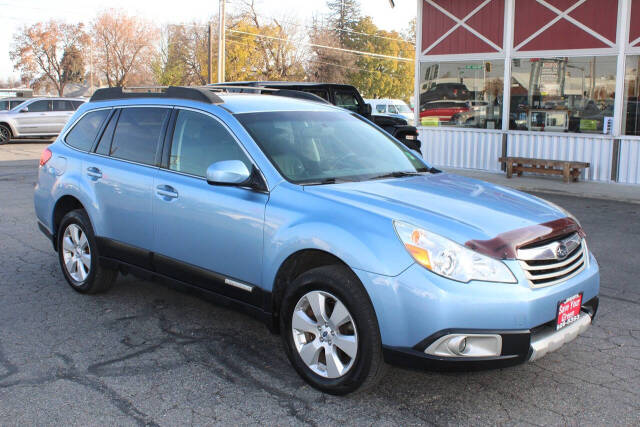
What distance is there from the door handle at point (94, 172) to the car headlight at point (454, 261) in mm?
3013

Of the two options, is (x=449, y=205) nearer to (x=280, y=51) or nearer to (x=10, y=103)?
(x=10, y=103)

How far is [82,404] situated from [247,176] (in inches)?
64.3

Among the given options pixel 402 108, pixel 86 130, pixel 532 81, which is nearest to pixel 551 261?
pixel 86 130

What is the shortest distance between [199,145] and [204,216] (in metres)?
0.60

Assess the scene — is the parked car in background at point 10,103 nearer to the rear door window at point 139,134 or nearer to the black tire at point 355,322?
the rear door window at point 139,134

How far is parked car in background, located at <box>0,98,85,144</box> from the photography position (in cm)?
2462

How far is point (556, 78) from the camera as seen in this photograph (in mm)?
13586

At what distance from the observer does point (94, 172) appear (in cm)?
544

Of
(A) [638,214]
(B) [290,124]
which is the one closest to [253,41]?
(A) [638,214]

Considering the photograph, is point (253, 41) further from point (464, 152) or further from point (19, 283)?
point (19, 283)

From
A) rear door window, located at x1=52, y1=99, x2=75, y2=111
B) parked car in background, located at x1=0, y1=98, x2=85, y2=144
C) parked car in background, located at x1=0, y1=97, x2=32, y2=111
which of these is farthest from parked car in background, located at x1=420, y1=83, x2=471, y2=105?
parked car in background, located at x1=0, y1=97, x2=32, y2=111

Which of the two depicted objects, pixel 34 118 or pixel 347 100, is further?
pixel 34 118

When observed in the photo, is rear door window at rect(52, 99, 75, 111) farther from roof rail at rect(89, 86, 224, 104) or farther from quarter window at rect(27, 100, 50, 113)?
roof rail at rect(89, 86, 224, 104)

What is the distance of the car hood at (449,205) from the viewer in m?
3.55
